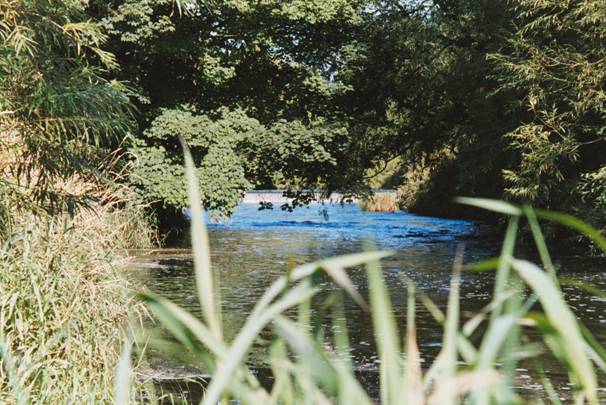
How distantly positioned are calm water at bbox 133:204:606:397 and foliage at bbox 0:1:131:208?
6.23 ft

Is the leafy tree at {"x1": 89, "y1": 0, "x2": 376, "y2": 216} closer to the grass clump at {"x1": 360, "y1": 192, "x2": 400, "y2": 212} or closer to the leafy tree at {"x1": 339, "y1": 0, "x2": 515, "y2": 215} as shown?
the leafy tree at {"x1": 339, "y1": 0, "x2": 515, "y2": 215}

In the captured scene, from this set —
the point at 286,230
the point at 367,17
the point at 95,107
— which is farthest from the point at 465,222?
the point at 95,107

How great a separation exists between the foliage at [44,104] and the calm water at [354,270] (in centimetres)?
190

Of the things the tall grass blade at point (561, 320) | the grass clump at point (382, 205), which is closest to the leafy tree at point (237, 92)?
the grass clump at point (382, 205)

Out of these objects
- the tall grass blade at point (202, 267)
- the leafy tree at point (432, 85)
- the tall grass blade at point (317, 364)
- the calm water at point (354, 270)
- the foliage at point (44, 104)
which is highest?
the leafy tree at point (432, 85)

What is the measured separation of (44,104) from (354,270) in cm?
1052

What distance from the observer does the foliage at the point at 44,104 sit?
739 cm

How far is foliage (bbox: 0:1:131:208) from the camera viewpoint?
7391 millimetres

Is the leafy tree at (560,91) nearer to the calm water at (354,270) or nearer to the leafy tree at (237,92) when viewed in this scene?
the calm water at (354,270)

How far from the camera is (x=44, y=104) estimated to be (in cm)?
762

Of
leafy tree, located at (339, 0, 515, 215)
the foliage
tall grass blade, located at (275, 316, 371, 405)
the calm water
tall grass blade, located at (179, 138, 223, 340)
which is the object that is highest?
leafy tree, located at (339, 0, 515, 215)

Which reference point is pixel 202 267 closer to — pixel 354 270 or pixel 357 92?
pixel 354 270

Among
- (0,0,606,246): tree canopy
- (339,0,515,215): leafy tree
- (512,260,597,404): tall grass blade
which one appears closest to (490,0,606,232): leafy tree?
(0,0,606,246): tree canopy

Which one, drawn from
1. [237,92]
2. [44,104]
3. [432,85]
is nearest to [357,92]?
[432,85]
